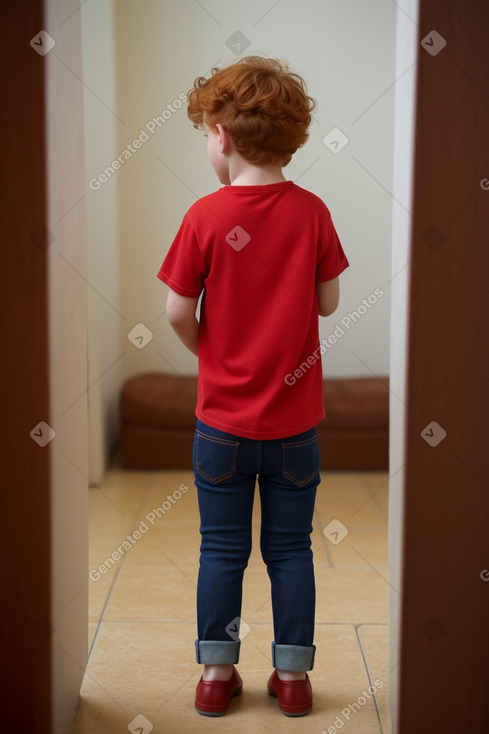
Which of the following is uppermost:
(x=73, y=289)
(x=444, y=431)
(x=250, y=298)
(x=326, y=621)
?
(x=73, y=289)

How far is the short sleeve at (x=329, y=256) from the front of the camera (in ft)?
5.44

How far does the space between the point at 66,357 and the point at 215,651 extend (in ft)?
2.17

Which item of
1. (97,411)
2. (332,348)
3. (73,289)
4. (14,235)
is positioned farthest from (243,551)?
(332,348)

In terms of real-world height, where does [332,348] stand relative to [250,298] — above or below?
below

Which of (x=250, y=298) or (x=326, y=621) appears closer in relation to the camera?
(x=250, y=298)

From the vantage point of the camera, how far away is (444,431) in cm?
151

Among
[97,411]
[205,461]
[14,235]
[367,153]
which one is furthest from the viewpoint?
[367,153]

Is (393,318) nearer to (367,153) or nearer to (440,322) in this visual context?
(440,322)

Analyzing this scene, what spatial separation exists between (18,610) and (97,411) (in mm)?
2026

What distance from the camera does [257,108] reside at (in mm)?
1612

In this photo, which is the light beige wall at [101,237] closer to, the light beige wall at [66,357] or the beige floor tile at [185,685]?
the beige floor tile at [185,685]

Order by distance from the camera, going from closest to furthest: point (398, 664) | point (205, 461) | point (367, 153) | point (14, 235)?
point (14, 235), point (398, 664), point (205, 461), point (367, 153)

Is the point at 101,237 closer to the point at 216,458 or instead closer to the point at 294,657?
the point at 216,458

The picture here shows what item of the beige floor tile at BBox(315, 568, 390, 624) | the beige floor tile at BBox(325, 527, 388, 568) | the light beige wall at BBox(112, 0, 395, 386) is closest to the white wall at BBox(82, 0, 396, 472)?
the light beige wall at BBox(112, 0, 395, 386)
